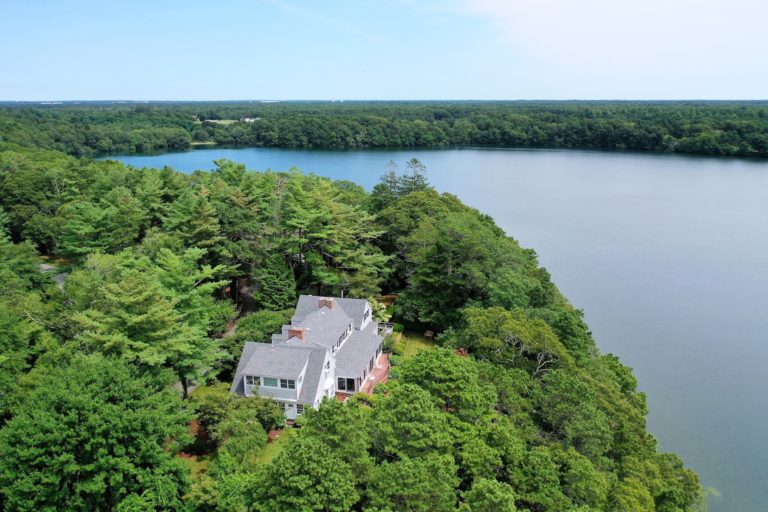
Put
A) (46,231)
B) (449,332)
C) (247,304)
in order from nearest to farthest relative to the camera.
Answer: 1. (449,332)
2. (247,304)
3. (46,231)

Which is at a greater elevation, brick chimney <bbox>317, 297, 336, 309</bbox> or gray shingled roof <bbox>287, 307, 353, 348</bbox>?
brick chimney <bbox>317, 297, 336, 309</bbox>

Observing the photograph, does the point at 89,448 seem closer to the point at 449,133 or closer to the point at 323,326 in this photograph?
the point at 323,326

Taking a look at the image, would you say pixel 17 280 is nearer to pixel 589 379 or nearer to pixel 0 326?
pixel 0 326

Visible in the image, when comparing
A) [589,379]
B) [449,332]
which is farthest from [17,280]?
[589,379]

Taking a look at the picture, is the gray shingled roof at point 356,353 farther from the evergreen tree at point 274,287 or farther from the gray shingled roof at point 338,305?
the evergreen tree at point 274,287

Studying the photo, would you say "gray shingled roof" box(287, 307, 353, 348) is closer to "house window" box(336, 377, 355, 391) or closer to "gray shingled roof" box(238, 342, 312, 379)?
"gray shingled roof" box(238, 342, 312, 379)

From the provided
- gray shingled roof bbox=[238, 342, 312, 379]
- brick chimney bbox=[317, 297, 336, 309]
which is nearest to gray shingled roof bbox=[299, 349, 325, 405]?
gray shingled roof bbox=[238, 342, 312, 379]

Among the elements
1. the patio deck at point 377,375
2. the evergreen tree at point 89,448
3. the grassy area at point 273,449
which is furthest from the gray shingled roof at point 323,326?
the evergreen tree at point 89,448
